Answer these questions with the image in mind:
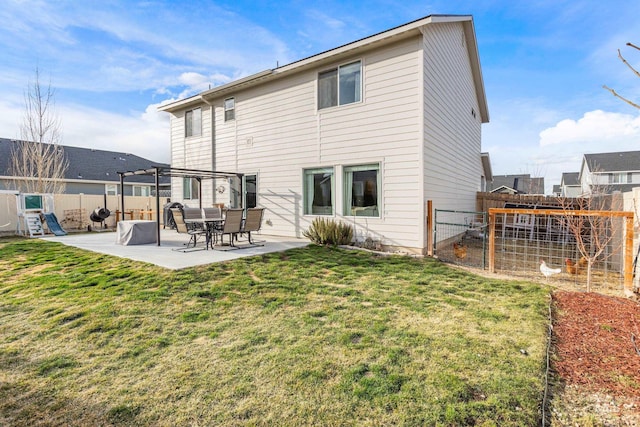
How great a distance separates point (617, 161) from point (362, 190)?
3705cm

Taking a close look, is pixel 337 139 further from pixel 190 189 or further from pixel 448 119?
pixel 190 189

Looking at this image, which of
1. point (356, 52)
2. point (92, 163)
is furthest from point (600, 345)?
point (92, 163)

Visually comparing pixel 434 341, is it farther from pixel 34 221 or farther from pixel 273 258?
pixel 34 221

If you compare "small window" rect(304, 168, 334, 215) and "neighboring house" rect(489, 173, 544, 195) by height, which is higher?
"neighboring house" rect(489, 173, 544, 195)

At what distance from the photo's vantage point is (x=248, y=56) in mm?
12617

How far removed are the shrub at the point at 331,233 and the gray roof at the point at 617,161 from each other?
108ft

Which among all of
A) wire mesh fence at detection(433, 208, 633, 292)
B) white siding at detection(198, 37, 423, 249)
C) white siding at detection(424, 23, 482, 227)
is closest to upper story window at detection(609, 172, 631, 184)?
white siding at detection(424, 23, 482, 227)

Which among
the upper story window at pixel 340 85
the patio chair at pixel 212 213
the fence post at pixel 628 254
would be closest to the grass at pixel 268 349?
the fence post at pixel 628 254

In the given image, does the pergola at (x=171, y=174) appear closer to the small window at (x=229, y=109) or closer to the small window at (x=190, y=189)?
the small window at (x=190, y=189)

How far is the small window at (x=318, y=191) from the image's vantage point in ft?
30.3

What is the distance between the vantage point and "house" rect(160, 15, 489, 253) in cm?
778

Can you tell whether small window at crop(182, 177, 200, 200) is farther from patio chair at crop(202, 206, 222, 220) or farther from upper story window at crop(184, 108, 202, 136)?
patio chair at crop(202, 206, 222, 220)

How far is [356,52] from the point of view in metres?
8.41

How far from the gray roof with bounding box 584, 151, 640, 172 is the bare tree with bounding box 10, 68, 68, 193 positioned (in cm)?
4074
